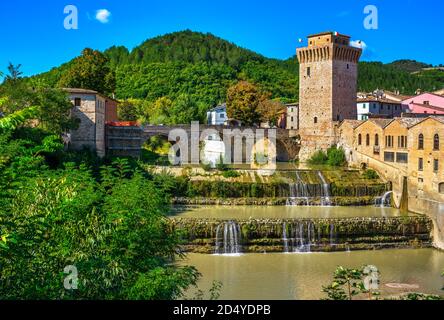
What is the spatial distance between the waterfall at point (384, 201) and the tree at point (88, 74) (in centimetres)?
3001

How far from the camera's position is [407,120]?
42875mm

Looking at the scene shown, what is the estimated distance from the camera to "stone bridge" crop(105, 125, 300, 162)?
47531mm

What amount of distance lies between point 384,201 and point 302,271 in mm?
16218

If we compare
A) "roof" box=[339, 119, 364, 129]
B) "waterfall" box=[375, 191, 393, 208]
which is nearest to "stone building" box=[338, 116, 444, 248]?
"waterfall" box=[375, 191, 393, 208]

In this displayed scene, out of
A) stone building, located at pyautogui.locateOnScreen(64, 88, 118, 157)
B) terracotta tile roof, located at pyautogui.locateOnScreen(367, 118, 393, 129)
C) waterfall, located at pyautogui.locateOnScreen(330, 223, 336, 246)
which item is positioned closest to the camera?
waterfall, located at pyautogui.locateOnScreen(330, 223, 336, 246)

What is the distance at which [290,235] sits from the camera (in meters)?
28.3

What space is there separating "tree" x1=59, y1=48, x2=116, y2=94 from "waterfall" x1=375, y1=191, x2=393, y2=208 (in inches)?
1182

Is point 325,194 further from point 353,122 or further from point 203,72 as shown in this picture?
point 203,72

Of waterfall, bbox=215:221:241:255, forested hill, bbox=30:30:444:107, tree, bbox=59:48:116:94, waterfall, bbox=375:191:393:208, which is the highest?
forested hill, bbox=30:30:444:107

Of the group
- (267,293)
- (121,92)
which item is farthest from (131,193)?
(121,92)

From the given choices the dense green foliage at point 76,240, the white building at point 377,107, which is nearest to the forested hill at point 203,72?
the white building at point 377,107

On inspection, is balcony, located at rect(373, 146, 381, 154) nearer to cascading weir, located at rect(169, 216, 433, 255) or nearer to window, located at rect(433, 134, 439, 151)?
window, located at rect(433, 134, 439, 151)

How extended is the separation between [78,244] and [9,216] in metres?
1.86

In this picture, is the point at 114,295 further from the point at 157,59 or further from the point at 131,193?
the point at 157,59
